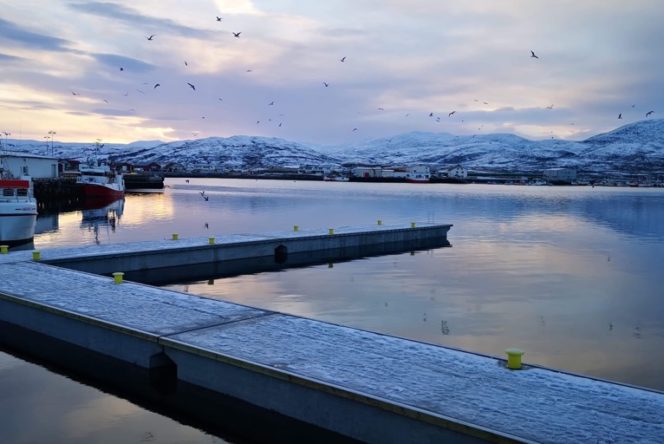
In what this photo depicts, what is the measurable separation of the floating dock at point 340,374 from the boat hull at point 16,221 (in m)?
20.7

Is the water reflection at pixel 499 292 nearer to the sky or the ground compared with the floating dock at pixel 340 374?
nearer to the ground

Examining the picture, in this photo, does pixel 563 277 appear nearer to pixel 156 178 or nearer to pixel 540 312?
pixel 540 312

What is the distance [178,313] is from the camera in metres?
15.1

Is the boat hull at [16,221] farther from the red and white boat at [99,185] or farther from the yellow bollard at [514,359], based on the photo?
the red and white boat at [99,185]

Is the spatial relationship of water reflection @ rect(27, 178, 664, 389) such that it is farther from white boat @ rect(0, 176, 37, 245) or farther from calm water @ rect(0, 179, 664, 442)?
white boat @ rect(0, 176, 37, 245)

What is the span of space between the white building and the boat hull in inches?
1474

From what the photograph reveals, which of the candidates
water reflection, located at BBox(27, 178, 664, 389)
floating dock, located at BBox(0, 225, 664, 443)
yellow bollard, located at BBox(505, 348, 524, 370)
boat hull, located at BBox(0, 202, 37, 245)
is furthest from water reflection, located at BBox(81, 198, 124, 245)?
yellow bollard, located at BBox(505, 348, 524, 370)

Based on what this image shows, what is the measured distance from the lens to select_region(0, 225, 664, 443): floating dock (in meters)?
8.81

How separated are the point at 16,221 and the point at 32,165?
53490 millimetres

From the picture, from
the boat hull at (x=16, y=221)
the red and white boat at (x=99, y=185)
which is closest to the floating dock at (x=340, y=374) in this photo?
the boat hull at (x=16, y=221)

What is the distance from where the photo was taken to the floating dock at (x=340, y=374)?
28.9ft

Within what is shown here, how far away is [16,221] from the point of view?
36.1 meters

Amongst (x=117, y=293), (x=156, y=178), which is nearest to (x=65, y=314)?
(x=117, y=293)

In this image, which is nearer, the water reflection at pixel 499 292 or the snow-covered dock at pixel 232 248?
the water reflection at pixel 499 292
